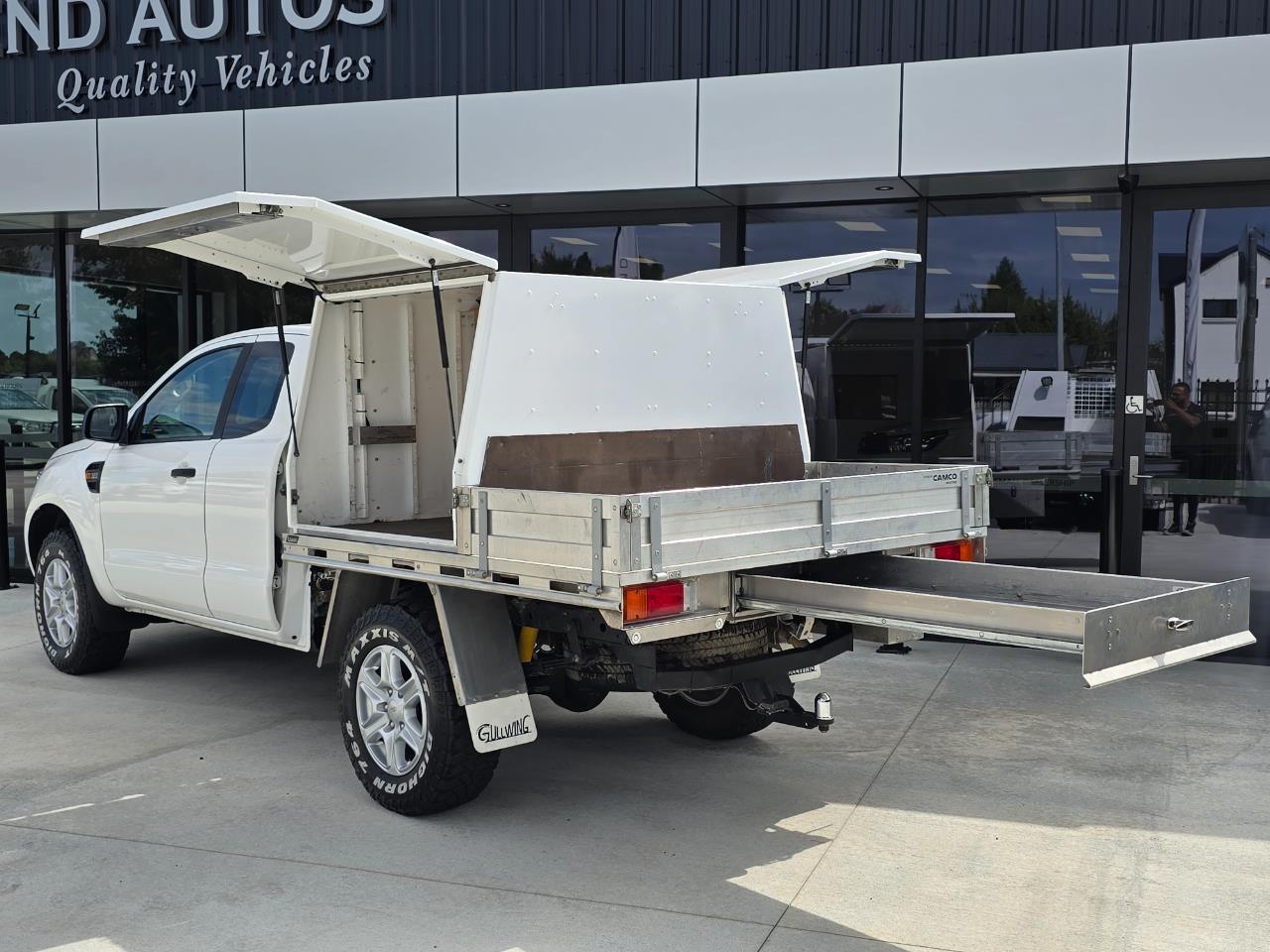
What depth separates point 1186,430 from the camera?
27.2 feet

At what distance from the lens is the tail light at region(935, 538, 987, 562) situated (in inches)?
205

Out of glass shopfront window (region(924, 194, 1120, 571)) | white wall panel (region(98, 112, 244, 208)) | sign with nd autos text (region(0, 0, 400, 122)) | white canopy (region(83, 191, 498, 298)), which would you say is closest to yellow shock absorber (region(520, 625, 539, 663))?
white canopy (region(83, 191, 498, 298))

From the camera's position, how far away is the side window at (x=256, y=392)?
6133mm

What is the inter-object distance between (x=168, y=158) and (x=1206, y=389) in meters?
7.77

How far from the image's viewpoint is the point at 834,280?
29.8ft

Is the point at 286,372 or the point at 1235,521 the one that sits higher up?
the point at 286,372

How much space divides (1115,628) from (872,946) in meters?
1.22

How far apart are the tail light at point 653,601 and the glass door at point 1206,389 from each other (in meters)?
5.19

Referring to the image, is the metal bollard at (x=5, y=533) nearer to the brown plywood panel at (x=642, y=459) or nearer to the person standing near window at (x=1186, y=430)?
the brown plywood panel at (x=642, y=459)

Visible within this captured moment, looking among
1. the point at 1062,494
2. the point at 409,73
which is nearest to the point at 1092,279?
the point at 1062,494

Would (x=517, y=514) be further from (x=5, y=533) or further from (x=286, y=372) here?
(x=5, y=533)

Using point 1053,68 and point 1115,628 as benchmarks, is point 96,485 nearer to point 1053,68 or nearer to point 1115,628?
point 1115,628

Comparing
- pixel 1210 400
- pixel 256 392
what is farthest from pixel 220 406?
pixel 1210 400

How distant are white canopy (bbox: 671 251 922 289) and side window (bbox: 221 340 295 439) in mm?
2063
